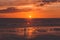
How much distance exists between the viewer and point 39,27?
24.5ft

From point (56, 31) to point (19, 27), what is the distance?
143 cm

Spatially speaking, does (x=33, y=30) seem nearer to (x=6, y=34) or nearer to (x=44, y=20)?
(x=44, y=20)

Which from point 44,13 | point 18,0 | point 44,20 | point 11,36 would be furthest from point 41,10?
point 11,36

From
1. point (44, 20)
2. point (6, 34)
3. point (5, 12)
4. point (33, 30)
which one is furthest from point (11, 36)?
point (5, 12)

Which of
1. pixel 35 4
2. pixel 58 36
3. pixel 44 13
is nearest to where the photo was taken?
pixel 58 36

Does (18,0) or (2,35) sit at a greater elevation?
(18,0)

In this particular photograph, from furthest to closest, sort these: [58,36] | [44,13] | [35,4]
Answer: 1. [35,4]
2. [44,13]
3. [58,36]

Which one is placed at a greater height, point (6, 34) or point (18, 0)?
point (18, 0)

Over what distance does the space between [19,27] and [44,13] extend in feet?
12.5

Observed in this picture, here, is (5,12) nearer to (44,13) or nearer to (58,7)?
(44,13)

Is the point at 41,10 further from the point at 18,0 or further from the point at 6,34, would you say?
the point at 6,34

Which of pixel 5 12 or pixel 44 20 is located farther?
pixel 5 12

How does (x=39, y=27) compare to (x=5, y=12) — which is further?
(x=5, y=12)

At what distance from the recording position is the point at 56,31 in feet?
24.7
